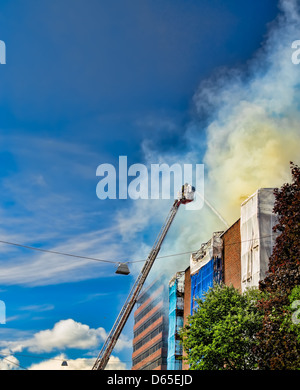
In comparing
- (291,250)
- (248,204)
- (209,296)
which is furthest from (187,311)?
(291,250)

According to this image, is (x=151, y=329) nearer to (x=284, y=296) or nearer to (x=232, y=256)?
(x=232, y=256)

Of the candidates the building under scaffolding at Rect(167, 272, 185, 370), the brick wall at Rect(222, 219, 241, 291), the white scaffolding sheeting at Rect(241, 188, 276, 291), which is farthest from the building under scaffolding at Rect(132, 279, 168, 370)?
the white scaffolding sheeting at Rect(241, 188, 276, 291)

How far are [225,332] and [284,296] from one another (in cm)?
501

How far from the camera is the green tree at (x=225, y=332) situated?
31531 millimetres

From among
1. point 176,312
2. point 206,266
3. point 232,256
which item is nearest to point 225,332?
point 232,256

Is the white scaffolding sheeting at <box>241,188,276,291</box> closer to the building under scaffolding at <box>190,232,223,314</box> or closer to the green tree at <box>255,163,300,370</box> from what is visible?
the building under scaffolding at <box>190,232,223,314</box>

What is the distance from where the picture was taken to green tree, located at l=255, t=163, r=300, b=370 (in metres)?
26.7

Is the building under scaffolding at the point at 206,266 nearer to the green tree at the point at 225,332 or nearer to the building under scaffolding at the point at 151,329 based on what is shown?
the green tree at the point at 225,332

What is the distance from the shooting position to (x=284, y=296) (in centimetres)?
2891

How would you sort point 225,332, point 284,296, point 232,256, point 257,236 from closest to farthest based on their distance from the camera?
point 284,296, point 225,332, point 257,236, point 232,256
